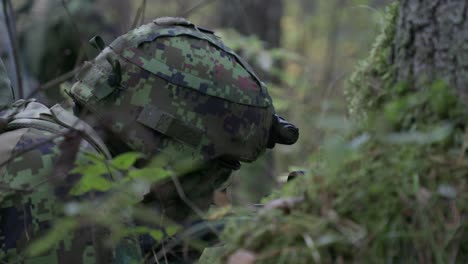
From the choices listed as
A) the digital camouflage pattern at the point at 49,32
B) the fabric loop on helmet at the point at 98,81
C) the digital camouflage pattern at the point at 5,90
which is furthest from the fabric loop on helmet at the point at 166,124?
the digital camouflage pattern at the point at 49,32

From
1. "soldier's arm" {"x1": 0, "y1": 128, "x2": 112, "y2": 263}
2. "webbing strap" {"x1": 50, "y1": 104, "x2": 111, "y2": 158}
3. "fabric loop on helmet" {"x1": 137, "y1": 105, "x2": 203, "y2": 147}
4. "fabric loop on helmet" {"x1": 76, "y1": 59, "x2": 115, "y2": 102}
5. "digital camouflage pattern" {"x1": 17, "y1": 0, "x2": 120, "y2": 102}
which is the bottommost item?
"soldier's arm" {"x1": 0, "y1": 128, "x2": 112, "y2": 263}

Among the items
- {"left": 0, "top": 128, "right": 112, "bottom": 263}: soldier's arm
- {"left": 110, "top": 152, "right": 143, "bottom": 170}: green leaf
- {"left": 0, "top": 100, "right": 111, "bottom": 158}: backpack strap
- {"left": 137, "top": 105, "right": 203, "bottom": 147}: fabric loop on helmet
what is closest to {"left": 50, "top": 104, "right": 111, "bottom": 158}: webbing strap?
{"left": 0, "top": 100, "right": 111, "bottom": 158}: backpack strap

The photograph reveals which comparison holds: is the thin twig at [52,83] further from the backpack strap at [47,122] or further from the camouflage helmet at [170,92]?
the camouflage helmet at [170,92]

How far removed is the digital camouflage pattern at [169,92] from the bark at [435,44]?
3.74 feet

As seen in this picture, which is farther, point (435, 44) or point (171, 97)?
point (171, 97)

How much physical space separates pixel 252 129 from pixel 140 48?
0.57 meters

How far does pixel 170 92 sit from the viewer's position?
Answer: 2729 millimetres

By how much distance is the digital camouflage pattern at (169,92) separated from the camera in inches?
107

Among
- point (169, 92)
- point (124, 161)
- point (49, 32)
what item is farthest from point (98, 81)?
point (49, 32)

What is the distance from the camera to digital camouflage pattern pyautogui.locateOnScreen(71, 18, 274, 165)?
2717 mm

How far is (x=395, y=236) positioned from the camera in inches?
56.8

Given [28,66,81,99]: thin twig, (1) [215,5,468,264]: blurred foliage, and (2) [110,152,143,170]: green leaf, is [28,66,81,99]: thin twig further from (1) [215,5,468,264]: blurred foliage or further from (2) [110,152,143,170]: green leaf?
(1) [215,5,468,264]: blurred foliage

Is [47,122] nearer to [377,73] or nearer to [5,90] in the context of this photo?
[5,90]

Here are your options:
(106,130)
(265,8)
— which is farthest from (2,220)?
(265,8)
